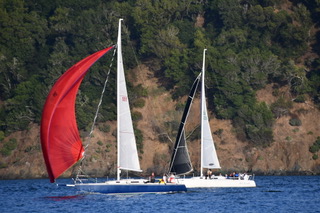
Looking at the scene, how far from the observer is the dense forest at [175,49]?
8810 cm

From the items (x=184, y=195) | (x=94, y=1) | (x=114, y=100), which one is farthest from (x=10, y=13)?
(x=184, y=195)

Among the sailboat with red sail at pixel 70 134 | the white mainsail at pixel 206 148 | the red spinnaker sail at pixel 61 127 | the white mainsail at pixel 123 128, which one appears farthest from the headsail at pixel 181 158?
the red spinnaker sail at pixel 61 127

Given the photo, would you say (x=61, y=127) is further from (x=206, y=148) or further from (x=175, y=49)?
(x=175, y=49)

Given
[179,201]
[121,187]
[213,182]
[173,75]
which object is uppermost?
[173,75]

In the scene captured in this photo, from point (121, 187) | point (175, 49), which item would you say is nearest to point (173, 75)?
point (175, 49)

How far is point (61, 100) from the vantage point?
146 feet

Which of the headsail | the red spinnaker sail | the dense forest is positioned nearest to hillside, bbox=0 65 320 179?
the dense forest

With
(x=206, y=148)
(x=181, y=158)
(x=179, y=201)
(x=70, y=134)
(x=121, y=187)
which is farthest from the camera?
(x=206, y=148)

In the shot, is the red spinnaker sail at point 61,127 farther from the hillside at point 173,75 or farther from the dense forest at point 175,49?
the dense forest at point 175,49

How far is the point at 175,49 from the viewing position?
94.2 m

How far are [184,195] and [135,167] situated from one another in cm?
582

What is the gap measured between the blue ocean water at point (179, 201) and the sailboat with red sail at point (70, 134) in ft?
3.30

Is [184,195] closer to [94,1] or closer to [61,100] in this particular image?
[61,100]

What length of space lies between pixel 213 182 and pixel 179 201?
816cm
